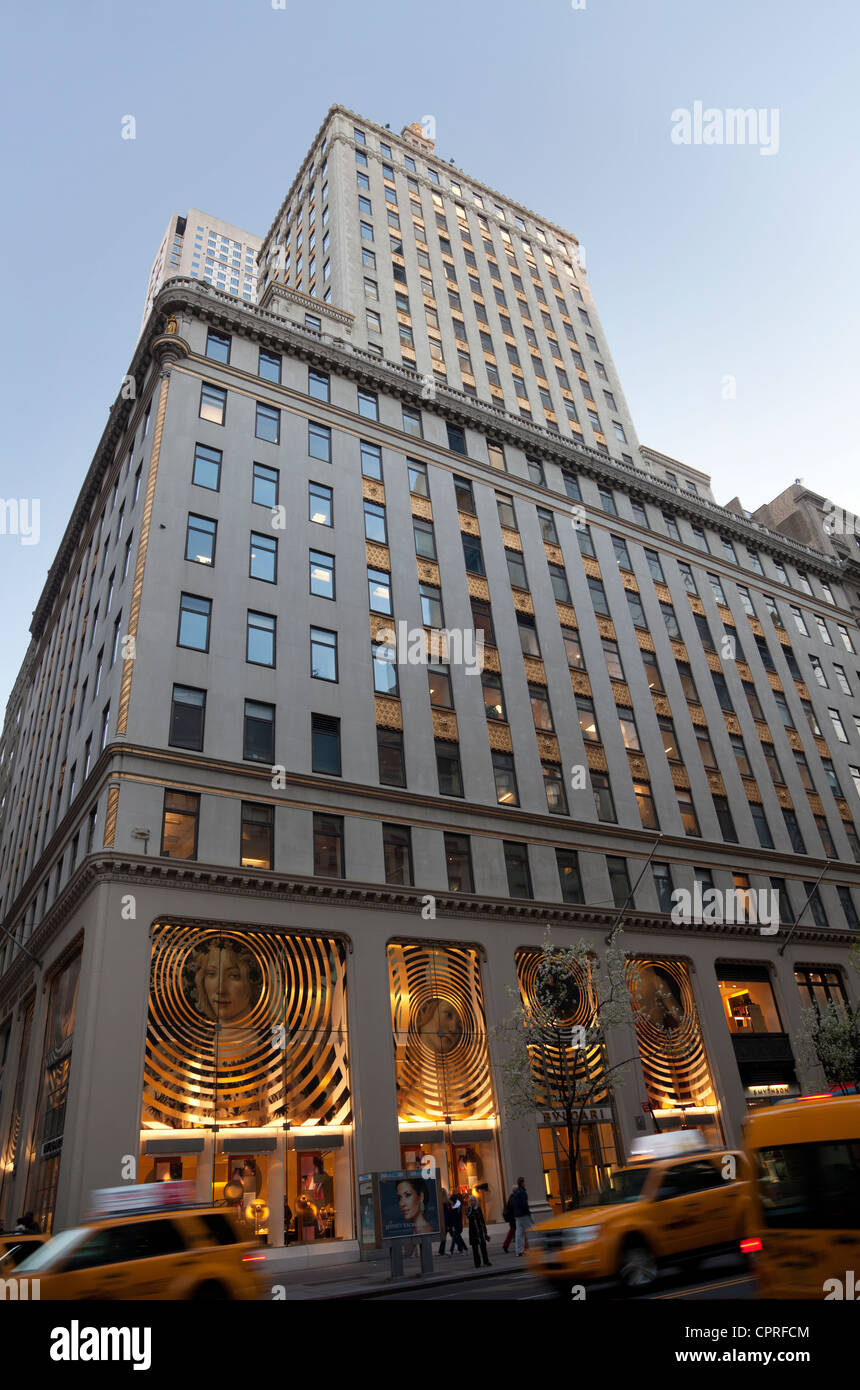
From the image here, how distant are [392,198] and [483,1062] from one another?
5625cm

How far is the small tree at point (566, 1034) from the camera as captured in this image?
28.0 meters

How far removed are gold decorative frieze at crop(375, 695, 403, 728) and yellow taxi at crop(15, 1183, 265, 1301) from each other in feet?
71.3

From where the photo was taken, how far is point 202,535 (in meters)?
32.9

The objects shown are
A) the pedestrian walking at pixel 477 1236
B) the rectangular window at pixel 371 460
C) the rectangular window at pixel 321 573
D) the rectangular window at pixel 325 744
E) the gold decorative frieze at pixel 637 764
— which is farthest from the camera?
the gold decorative frieze at pixel 637 764

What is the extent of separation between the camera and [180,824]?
27.3m

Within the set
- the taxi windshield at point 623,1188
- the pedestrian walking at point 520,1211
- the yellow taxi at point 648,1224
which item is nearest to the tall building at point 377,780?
the pedestrian walking at point 520,1211

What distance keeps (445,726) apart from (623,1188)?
21.7m

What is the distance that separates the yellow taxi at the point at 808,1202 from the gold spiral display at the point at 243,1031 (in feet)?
62.4

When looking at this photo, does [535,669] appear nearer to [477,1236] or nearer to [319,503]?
[319,503]

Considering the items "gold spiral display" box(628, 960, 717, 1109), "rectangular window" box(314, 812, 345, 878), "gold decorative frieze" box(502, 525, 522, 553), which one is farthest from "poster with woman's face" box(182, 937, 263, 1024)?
"gold decorative frieze" box(502, 525, 522, 553)

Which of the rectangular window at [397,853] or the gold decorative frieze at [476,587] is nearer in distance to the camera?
the rectangular window at [397,853]

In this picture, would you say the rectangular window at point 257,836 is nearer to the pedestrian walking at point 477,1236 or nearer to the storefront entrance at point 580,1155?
the pedestrian walking at point 477,1236

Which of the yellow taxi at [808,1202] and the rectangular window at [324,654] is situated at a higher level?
the rectangular window at [324,654]

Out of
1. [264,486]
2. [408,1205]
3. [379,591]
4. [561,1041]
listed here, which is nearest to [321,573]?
[379,591]
